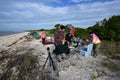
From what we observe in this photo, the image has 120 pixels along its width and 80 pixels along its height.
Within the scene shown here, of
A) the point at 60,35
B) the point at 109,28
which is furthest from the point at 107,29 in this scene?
the point at 60,35

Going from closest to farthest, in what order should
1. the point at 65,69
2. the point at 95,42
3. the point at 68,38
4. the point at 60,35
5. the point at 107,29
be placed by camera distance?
the point at 65,69 < the point at 60,35 < the point at 95,42 < the point at 68,38 < the point at 107,29

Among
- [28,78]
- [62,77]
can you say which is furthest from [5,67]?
[62,77]

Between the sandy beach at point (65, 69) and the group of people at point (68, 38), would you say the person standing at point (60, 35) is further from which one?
the sandy beach at point (65, 69)

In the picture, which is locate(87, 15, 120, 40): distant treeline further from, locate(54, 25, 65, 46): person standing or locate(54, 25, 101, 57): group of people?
locate(54, 25, 65, 46): person standing

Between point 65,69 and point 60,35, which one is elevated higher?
point 60,35

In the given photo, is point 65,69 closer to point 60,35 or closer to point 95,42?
point 60,35

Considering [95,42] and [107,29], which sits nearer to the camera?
[95,42]

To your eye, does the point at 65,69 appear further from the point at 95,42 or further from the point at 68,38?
the point at 68,38

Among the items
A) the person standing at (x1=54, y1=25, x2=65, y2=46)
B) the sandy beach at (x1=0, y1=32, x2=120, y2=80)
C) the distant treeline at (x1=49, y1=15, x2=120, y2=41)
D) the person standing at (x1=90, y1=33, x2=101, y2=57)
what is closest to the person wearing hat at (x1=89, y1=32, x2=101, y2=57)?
the person standing at (x1=90, y1=33, x2=101, y2=57)

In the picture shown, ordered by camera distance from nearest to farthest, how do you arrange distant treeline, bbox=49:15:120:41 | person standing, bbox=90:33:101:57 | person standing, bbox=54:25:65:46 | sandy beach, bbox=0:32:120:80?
sandy beach, bbox=0:32:120:80 < person standing, bbox=54:25:65:46 < person standing, bbox=90:33:101:57 < distant treeline, bbox=49:15:120:41

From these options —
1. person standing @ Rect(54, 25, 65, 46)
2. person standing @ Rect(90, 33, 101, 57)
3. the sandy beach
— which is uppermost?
person standing @ Rect(54, 25, 65, 46)

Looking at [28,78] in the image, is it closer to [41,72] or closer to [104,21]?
[41,72]

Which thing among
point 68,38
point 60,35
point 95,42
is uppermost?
point 60,35

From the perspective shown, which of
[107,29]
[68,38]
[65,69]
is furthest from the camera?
[107,29]
